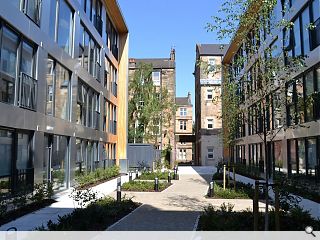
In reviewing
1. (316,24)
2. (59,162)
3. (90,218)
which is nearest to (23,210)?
(90,218)

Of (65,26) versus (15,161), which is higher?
(65,26)

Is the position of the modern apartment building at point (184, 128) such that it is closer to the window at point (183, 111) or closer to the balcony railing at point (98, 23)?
the window at point (183, 111)

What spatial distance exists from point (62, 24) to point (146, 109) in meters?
21.3

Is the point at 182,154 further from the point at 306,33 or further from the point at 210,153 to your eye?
the point at 306,33

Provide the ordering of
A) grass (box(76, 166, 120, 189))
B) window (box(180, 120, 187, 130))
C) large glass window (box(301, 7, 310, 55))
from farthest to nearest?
window (box(180, 120, 187, 130)) → grass (box(76, 166, 120, 189)) → large glass window (box(301, 7, 310, 55))

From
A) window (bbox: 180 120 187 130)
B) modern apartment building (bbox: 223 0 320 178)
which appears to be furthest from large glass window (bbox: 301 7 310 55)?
window (bbox: 180 120 187 130)

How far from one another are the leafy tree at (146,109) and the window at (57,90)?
20179 millimetres

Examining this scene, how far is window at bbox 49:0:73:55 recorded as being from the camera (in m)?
14.8

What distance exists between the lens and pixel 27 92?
39.9 ft

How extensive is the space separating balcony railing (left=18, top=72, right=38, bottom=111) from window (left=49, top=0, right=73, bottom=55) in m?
2.84

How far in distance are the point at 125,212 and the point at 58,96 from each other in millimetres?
7415

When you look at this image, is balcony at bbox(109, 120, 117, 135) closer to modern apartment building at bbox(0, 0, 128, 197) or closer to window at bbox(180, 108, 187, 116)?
modern apartment building at bbox(0, 0, 128, 197)

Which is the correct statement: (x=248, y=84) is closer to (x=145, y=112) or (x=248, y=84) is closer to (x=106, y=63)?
(x=106, y=63)
